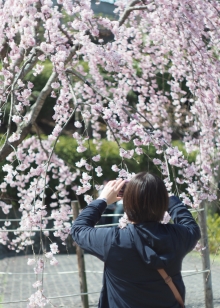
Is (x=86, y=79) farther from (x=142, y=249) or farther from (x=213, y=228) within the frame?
(x=213, y=228)

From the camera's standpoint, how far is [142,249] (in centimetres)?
179

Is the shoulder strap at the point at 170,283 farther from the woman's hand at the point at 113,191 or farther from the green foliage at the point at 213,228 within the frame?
the green foliage at the point at 213,228

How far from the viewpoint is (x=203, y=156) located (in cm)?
633

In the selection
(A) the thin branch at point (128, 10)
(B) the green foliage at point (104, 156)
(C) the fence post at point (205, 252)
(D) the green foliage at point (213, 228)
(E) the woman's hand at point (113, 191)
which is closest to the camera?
(E) the woman's hand at point (113, 191)

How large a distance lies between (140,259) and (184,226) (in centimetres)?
21

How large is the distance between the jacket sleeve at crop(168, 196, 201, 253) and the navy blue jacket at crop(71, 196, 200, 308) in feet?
0.05

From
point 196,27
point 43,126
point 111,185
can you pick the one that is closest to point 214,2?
point 196,27

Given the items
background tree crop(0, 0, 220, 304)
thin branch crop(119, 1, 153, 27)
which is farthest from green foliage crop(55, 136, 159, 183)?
thin branch crop(119, 1, 153, 27)

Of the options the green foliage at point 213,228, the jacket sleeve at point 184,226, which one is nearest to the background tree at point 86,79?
the jacket sleeve at point 184,226

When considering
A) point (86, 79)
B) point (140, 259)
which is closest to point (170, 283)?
point (140, 259)

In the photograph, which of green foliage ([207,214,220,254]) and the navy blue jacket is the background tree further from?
green foliage ([207,214,220,254])

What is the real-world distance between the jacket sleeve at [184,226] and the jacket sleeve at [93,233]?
0.24 meters

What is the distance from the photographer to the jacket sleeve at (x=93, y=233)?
71.3 inches

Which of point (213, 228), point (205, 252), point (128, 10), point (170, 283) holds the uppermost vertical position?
point (128, 10)
